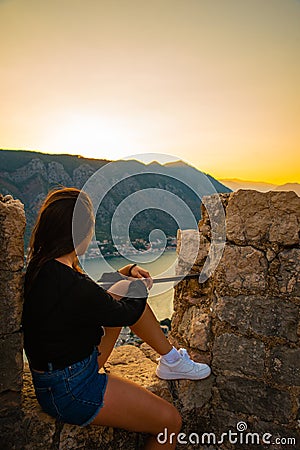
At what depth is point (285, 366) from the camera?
204 centimetres

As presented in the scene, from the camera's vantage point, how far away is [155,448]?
1.81 metres

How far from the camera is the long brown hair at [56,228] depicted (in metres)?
1.70

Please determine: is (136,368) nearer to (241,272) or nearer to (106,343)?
(106,343)

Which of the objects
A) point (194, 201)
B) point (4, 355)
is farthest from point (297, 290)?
point (4, 355)

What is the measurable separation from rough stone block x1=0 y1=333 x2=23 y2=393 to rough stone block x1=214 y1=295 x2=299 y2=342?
1114 millimetres

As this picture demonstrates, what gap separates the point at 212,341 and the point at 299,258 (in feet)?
2.34

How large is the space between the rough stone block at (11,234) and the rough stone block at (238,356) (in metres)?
1.25

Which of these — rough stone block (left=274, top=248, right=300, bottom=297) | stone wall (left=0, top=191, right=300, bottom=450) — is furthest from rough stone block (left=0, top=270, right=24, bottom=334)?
rough stone block (left=274, top=248, right=300, bottom=297)

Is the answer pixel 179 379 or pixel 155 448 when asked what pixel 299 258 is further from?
pixel 155 448

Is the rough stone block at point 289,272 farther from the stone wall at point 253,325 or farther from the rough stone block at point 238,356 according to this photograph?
the rough stone block at point 238,356

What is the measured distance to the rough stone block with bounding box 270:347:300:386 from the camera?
2.02 m

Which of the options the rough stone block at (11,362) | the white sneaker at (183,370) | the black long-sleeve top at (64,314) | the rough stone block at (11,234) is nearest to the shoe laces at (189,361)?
the white sneaker at (183,370)

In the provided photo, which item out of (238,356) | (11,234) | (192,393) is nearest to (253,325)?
(238,356)

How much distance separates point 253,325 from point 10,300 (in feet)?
4.36
